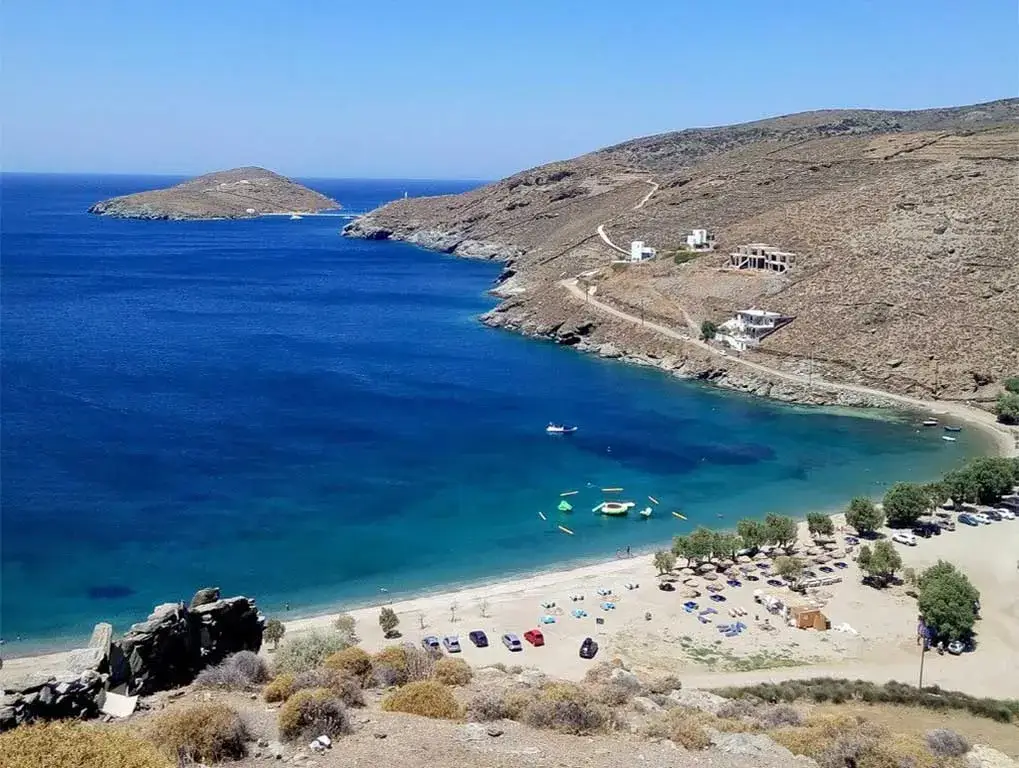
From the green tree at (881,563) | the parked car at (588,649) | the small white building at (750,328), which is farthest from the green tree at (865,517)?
the small white building at (750,328)

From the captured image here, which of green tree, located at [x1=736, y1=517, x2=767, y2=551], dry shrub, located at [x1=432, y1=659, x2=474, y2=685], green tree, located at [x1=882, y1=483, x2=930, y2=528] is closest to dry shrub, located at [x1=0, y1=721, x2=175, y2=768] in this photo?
dry shrub, located at [x1=432, y1=659, x2=474, y2=685]

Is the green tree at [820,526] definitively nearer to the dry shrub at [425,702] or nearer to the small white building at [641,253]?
the dry shrub at [425,702]

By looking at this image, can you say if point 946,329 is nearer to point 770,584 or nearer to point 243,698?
point 770,584

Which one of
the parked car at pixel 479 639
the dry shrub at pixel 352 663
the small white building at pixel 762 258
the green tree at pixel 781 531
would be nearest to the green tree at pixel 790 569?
the green tree at pixel 781 531

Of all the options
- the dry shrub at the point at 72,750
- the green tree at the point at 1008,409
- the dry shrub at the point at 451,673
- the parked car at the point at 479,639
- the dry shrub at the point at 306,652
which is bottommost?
the parked car at the point at 479,639

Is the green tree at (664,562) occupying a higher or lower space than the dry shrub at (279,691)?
lower

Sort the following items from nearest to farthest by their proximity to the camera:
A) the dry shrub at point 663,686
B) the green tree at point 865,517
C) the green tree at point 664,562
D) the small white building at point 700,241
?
the dry shrub at point 663,686
the green tree at point 664,562
the green tree at point 865,517
the small white building at point 700,241

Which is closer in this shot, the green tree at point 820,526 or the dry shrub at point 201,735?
the dry shrub at point 201,735

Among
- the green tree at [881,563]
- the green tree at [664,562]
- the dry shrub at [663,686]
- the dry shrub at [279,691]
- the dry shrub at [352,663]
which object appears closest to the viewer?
the dry shrub at [279,691]
